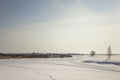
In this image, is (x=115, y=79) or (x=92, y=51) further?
(x=92, y=51)

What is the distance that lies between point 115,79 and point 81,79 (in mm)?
1917

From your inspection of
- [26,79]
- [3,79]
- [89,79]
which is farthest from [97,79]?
[3,79]

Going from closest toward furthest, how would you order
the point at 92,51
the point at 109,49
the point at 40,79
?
the point at 40,79 < the point at 109,49 < the point at 92,51

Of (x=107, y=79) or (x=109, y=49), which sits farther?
(x=109, y=49)

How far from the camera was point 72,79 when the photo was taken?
475 inches

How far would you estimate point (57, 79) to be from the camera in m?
11.7

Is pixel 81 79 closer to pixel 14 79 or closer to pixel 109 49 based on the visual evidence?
pixel 14 79

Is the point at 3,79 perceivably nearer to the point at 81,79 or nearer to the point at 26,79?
the point at 26,79

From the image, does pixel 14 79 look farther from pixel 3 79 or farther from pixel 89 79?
pixel 89 79

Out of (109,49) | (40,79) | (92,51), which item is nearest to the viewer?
(40,79)

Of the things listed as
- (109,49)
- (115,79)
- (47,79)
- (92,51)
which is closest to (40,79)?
(47,79)

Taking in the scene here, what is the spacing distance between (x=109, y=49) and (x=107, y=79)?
276 feet

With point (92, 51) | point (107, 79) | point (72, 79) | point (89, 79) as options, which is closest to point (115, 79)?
point (107, 79)

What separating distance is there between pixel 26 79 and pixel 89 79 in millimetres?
3562
